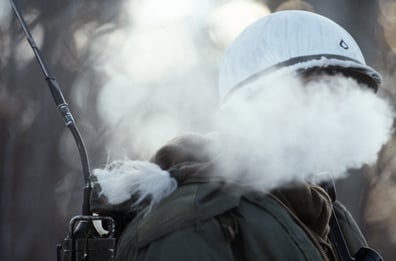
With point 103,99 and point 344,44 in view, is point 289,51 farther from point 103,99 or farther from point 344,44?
point 103,99

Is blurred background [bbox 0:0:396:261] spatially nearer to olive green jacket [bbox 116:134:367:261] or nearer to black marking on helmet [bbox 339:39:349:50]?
black marking on helmet [bbox 339:39:349:50]

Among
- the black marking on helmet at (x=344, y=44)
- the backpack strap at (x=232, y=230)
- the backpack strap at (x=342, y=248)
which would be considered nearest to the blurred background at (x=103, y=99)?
the backpack strap at (x=342, y=248)

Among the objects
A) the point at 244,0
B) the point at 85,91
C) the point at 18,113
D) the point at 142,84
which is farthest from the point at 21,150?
the point at 244,0

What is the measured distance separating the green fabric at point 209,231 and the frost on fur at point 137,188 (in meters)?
0.03

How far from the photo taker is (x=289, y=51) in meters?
1.54

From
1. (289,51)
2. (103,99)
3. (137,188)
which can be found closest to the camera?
(137,188)

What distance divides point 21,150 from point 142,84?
1040mm

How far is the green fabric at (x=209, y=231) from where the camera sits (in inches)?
48.9

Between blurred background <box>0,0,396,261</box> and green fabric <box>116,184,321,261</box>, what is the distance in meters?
3.32

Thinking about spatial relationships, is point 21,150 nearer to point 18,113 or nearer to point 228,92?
point 18,113

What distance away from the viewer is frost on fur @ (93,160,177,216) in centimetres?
136

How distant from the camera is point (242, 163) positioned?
55.8 inches

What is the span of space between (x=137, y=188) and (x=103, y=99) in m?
3.61

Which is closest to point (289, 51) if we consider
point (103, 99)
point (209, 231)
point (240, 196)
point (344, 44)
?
point (344, 44)
